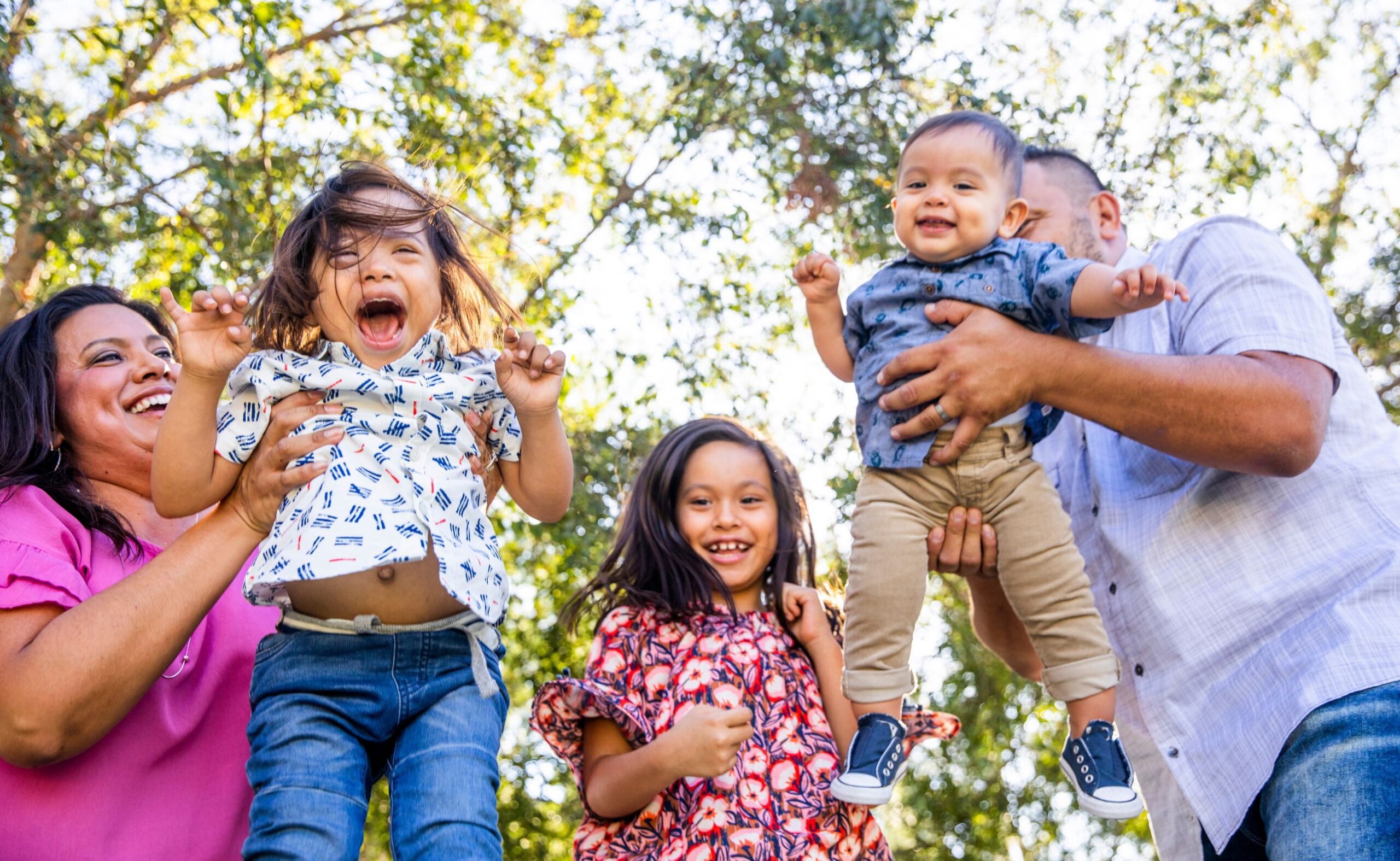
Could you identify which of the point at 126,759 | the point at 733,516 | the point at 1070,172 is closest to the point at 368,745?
the point at 126,759

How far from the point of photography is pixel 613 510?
5715mm

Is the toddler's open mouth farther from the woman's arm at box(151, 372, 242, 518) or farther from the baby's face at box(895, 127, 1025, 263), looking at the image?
the baby's face at box(895, 127, 1025, 263)

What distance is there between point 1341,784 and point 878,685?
94 cm

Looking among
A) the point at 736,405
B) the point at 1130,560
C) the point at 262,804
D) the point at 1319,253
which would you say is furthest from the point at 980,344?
the point at 1319,253

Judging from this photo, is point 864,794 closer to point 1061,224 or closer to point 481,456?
point 481,456

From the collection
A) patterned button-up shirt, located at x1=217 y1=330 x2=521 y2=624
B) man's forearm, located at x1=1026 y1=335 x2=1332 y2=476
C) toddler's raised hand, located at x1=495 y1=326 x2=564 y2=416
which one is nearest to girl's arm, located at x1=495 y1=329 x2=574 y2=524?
toddler's raised hand, located at x1=495 y1=326 x2=564 y2=416

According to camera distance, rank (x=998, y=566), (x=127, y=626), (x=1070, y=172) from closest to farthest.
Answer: (x=127, y=626) < (x=998, y=566) < (x=1070, y=172)

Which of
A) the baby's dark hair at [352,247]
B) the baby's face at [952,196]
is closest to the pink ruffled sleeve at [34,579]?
the baby's dark hair at [352,247]

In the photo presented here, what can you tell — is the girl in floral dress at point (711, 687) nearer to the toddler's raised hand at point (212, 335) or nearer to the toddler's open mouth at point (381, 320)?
the toddler's open mouth at point (381, 320)

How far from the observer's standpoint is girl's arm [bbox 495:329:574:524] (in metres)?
2.46

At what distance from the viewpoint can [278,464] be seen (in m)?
2.41

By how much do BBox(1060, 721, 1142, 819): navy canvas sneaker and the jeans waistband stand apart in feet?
4.13

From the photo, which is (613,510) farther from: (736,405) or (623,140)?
(623,140)

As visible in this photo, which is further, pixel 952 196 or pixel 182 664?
pixel 952 196
